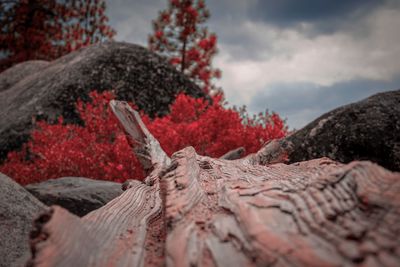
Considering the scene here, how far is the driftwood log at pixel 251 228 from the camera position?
73 cm

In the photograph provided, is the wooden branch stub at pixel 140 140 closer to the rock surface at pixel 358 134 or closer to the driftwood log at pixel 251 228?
the rock surface at pixel 358 134

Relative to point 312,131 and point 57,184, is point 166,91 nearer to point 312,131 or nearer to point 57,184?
point 57,184

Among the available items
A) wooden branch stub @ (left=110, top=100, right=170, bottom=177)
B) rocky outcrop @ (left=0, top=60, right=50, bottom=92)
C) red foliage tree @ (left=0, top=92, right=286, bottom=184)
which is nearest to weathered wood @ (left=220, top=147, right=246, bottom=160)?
wooden branch stub @ (left=110, top=100, right=170, bottom=177)

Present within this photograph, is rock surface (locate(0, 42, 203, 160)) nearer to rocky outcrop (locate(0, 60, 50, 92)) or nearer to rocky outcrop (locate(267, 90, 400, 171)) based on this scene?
rocky outcrop (locate(0, 60, 50, 92))

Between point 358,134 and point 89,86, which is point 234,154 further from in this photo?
point 89,86

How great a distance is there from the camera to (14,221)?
233 centimetres

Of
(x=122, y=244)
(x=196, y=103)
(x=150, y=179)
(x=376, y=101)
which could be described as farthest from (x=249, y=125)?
(x=122, y=244)

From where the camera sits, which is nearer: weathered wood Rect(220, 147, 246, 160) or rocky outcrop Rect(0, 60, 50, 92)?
weathered wood Rect(220, 147, 246, 160)

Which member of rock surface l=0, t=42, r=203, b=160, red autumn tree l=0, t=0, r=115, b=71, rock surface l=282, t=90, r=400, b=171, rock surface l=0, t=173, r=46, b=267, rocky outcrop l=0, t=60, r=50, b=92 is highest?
red autumn tree l=0, t=0, r=115, b=71

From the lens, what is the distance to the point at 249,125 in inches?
231

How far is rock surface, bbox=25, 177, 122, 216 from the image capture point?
362 centimetres

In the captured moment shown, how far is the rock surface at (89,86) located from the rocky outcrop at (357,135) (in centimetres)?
541

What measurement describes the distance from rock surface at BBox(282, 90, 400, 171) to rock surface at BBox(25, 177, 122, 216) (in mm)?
2302

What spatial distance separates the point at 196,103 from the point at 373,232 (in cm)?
645
